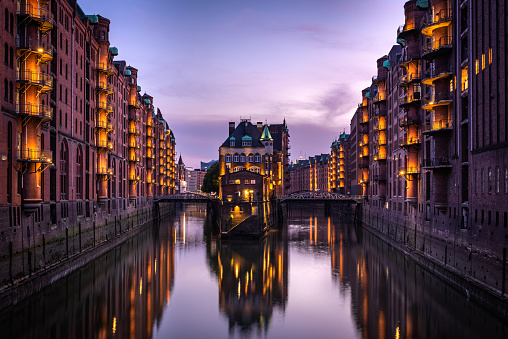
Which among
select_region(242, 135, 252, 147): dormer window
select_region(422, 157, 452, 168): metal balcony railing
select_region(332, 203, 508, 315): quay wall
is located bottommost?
select_region(332, 203, 508, 315): quay wall

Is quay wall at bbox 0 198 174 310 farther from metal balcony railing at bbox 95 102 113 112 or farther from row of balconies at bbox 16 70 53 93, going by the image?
metal balcony railing at bbox 95 102 113 112

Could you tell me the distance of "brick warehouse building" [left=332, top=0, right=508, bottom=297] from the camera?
98.8 feet

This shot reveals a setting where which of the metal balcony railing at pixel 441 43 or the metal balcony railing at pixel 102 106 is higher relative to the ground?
the metal balcony railing at pixel 441 43

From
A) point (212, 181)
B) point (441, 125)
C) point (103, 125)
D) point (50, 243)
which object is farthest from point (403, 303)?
point (212, 181)

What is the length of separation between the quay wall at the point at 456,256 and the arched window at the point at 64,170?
1261 inches

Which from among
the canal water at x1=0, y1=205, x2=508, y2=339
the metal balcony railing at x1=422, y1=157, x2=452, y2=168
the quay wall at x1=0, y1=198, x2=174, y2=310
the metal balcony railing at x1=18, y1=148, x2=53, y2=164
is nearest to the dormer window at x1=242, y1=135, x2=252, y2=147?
the quay wall at x1=0, y1=198, x2=174, y2=310

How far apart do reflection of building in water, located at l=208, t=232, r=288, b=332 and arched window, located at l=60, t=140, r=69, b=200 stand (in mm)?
15093

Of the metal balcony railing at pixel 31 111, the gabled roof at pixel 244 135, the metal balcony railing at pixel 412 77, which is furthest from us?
the gabled roof at pixel 244 135

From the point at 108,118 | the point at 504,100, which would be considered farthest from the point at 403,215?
the point at 108,118

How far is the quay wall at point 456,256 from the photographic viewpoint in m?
27.4

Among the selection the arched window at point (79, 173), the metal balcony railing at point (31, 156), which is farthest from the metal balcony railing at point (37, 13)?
the arched window at point (79, 173)

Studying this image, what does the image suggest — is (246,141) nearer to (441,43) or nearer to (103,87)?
(103,87)

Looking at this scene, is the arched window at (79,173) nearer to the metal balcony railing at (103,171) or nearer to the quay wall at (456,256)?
the metal balcony railing at (103,171)

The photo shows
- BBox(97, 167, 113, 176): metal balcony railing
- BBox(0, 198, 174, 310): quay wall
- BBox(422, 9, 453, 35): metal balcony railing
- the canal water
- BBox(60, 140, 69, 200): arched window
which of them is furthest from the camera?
BBox(97, 167, 113, 176): metal balcony railing
